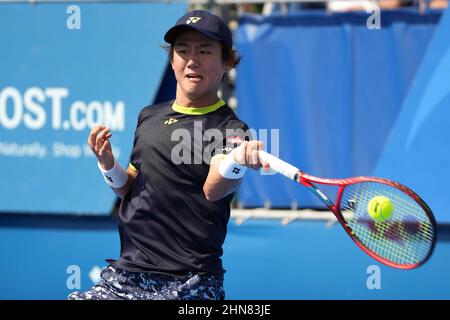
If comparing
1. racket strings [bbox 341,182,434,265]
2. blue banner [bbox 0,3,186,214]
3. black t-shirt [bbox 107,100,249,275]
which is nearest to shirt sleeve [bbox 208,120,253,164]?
black t-shirt [bbox 107,100,249,275]

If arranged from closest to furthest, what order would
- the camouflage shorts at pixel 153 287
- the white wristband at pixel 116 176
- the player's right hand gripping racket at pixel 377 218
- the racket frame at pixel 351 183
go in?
the racket frame at pixel 351 183 → the player's right hand gripping racket at pixel 377 218 → the camouflage shorts at pixel 153 287 → the white wristband at pixel 116 176

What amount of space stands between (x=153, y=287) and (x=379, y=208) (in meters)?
1.05

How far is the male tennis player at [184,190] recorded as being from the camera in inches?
152

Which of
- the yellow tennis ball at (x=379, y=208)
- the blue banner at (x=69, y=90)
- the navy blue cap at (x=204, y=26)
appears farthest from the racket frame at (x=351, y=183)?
the blue banner at (x=69, y=90)

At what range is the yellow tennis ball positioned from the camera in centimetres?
379

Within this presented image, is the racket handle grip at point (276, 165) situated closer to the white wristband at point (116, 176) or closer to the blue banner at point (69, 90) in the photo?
the white wristband at point (116, 176)

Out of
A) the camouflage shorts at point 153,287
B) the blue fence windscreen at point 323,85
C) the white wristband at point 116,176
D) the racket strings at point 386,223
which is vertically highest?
the blue fence windscreen at point 323,85

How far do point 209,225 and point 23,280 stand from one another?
346 centimetres

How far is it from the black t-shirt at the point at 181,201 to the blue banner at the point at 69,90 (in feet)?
9.02

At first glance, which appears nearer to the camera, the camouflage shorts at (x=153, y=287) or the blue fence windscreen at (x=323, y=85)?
the camouflage shorts at (x=153, y=287)

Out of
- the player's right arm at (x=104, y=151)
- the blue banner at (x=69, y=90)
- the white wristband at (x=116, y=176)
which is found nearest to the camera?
the player's right arm at (x=104, y=151)

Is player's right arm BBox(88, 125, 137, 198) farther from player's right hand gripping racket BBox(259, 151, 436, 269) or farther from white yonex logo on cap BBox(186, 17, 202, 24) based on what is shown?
player's right hand gripping racket BBox(259, 151, 436, 269)

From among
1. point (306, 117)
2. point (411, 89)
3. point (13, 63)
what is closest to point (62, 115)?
point (13, 63)

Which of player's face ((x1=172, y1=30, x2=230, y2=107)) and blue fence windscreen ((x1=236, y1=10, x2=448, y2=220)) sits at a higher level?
blue fence windscreen ((x1=236, y1=10, x2=448, y2=220))
